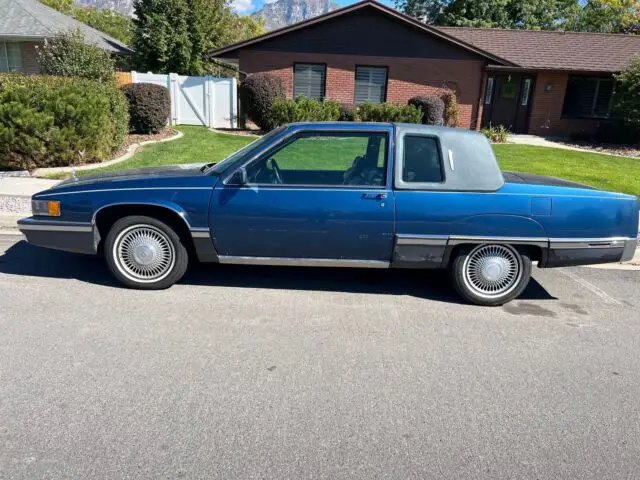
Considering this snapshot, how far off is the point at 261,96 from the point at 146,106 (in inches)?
161

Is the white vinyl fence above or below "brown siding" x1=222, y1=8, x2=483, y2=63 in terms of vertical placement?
below

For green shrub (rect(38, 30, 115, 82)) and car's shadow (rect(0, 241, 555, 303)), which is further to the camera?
green shrub (rect(38, 30, 115, 82))

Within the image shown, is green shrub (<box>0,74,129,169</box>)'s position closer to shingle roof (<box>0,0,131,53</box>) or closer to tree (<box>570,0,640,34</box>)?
shingle roof (<box>0,0,131,53</box>)

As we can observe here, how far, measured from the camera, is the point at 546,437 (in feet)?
9.72

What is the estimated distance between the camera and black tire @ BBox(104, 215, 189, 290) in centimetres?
480

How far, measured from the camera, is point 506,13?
105 ft

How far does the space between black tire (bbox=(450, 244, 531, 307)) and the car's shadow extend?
0.21 metres

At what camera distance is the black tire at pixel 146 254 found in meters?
4.80

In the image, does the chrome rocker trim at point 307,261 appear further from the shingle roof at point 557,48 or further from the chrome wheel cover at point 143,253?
the shingle roof at point 557,48

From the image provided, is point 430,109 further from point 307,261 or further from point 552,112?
point 307,261

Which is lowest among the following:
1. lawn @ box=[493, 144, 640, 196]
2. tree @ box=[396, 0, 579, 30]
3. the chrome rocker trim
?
the chrome rocker trim

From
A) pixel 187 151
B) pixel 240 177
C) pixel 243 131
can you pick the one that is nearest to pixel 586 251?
pixel 240 177

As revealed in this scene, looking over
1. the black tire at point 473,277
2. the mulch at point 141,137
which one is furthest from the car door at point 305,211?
the mulch at point 141,137

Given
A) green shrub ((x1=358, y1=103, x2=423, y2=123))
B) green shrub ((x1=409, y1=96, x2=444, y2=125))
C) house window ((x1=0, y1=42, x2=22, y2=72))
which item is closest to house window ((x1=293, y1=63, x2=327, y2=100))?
green shrub ((x1=358, y1=103, x2=423, y2=123))
